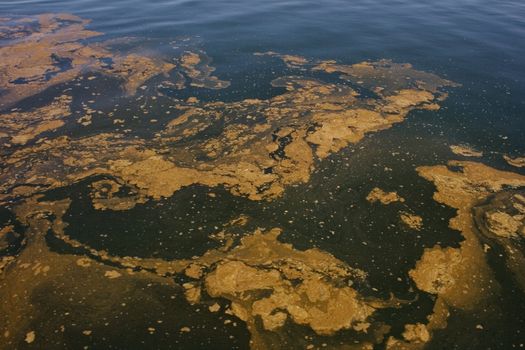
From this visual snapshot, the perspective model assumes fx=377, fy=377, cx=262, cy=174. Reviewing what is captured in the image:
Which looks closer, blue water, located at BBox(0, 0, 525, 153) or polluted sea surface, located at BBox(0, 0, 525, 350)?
polluted sea surface, located at BBox(0, 0, 525, 350)

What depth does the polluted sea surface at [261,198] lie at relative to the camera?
11.8ft

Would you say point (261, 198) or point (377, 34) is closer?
point (261, 198)

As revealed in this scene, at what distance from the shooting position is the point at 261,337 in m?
3.42

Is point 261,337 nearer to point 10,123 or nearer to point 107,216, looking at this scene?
point 107,216

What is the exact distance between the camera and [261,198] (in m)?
5.00

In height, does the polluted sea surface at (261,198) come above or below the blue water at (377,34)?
below

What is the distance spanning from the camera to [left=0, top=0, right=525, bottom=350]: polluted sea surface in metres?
3.58

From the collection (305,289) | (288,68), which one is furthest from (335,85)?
(305,289)

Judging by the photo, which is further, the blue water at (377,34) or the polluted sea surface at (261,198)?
the blue water at (377,34)

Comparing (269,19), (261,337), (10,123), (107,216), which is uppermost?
(269,19)

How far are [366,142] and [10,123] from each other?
6216 millimetres

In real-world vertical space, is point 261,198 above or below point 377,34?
below

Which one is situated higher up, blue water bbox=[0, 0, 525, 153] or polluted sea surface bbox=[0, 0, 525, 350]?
blue water bbox=[0, 0, 525, 153]

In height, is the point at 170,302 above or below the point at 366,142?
below
